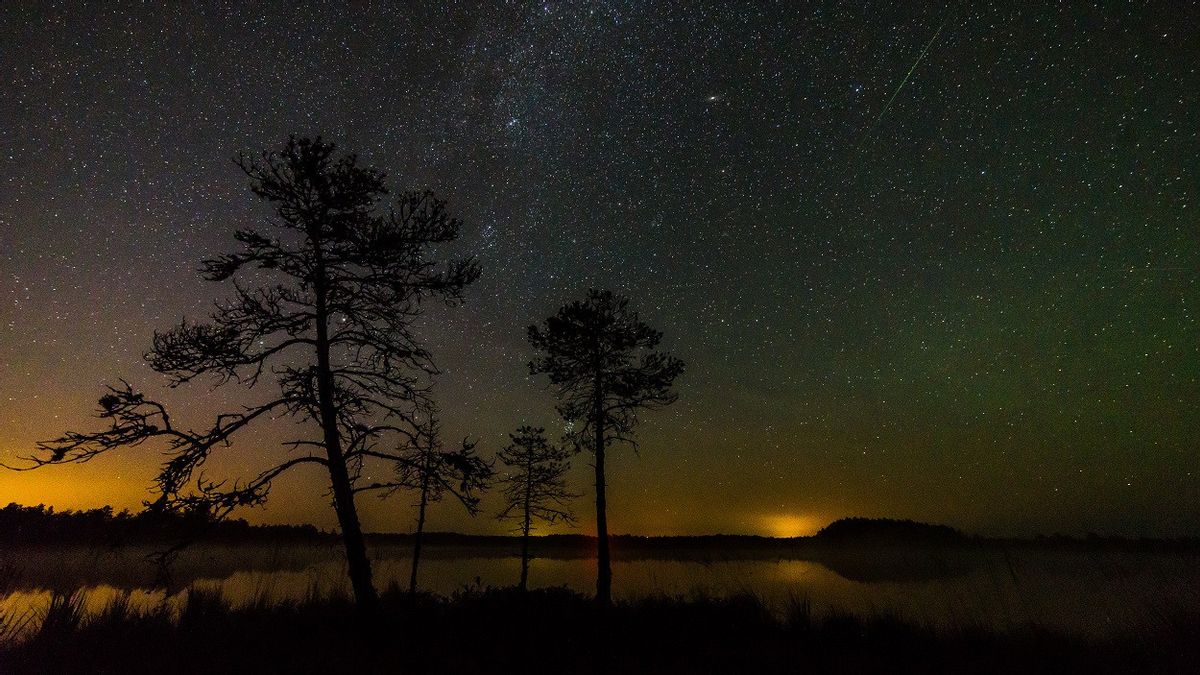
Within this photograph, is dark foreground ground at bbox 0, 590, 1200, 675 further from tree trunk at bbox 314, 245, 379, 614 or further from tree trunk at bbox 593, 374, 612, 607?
tree trunk at bbox 593, 374, 612, 607

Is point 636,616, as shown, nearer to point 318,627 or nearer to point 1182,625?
point 318,627

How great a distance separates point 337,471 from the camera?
40.5ft

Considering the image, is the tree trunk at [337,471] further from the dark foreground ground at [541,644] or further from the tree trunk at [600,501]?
the tree trunk at [600,501]

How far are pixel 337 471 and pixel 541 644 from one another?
5805 mm

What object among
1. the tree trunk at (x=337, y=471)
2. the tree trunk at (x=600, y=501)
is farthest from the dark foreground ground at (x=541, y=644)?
the tree trunk at (x=600, y=501)

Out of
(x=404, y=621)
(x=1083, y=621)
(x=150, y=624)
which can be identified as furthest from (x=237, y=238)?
(x=1083, y=621)

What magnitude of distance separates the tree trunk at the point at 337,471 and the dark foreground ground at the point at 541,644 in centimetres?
92

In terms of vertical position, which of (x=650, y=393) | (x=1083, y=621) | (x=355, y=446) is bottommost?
(x=1083, y=621)

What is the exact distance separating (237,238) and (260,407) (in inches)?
138

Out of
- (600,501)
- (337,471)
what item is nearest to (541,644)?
(337,471)

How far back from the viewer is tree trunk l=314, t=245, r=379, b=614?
39.6 ft

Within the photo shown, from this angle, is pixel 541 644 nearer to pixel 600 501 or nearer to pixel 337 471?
pixel 337 471

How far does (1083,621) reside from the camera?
53.9 feet

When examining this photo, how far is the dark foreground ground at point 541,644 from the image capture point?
8414 mm
